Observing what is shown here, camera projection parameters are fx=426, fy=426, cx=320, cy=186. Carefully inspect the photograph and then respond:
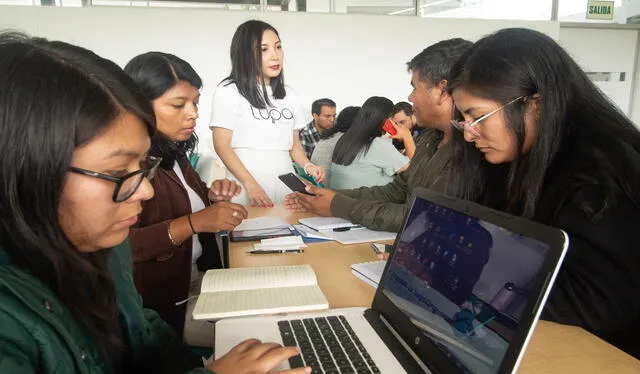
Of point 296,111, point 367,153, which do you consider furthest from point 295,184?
point 367,153

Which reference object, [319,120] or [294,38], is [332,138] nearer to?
[319,120]

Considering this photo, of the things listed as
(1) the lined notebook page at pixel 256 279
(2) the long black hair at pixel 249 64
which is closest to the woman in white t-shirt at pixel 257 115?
(2) the long black hair at pixel 249 64

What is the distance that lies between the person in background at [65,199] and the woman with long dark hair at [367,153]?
2166 mm

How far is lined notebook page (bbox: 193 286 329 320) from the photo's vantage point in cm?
94

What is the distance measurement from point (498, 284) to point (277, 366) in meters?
0.39

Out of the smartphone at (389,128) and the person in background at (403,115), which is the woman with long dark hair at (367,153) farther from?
the person in background at (403,115)

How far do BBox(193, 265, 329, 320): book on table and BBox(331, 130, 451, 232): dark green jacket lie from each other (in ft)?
1.54

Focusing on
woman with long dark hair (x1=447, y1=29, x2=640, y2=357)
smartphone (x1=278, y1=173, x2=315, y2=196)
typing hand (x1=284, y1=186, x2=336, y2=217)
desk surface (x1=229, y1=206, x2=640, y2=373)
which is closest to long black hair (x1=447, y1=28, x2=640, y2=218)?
woman with long dark hair (x1=447, y1=29, x2=640, y2=357)

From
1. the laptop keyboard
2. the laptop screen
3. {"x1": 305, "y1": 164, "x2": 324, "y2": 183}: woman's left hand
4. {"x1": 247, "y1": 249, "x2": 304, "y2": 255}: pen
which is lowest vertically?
{"x1": 247, "y1": 249, "x2": 304, "y2": 255}: pen

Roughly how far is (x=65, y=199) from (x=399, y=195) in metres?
1.63

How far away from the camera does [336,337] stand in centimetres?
82

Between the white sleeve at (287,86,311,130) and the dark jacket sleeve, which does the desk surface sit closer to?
the dark jacket sleeve

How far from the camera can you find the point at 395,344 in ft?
2.61

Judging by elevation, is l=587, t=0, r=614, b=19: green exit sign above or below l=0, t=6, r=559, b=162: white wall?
above
